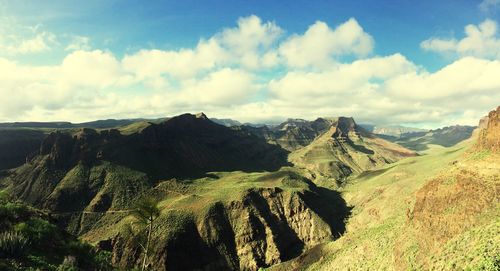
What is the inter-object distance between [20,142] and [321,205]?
159m

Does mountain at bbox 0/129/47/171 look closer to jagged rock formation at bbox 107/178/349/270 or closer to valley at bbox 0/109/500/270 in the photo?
valley at bbox 0/109/500/270

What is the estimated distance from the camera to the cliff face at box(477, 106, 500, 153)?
5522 centimetres

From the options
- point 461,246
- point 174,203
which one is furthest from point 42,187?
point 461,246

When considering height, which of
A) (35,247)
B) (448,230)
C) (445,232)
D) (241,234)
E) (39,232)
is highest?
(39,232)

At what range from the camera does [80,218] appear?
11550 centimetres

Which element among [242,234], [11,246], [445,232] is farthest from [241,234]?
[11,246]

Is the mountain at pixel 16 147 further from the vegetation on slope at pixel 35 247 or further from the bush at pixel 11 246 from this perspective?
the bush at pixel 11 246

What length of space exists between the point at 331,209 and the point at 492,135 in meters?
90.0

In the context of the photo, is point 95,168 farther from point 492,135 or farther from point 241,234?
point 492,135

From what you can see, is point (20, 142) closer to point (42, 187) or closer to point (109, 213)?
point (42, 187)

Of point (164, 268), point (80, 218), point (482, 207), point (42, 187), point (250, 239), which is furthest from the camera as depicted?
point (42, 187)

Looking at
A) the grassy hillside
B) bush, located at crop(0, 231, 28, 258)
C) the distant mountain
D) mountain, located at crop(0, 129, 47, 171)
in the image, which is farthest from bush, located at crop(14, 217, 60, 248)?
mountain, located at crop(0, 129, 47, 171)

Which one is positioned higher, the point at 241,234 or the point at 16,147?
the point at 16,147

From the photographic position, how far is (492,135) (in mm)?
57094
